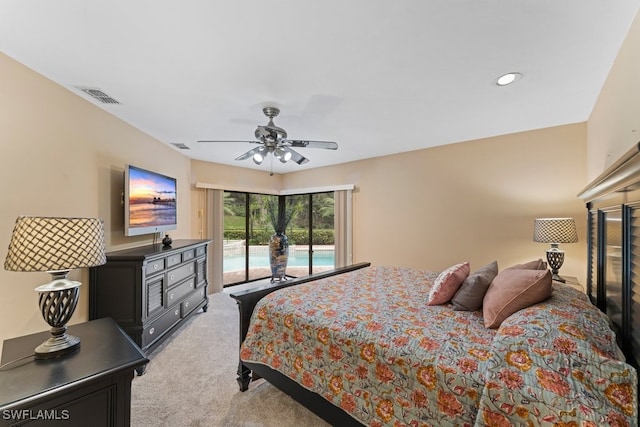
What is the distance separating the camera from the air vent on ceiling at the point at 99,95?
7.51 ft

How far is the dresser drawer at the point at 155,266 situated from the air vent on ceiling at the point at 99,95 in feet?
5.32

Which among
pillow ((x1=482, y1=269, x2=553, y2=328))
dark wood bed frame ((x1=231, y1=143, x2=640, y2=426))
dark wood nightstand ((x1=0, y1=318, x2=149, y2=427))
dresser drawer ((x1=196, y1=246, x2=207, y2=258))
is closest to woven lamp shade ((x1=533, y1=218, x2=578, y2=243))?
dark wood bed frame ((x1=231, y1=143, x2=640, y2=426))

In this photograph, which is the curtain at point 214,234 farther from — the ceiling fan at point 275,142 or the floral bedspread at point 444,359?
the floral bedspread at point 444,359

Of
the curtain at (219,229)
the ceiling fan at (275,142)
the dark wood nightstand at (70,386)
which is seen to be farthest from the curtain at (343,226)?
the dark wood nightstand at (70,386)

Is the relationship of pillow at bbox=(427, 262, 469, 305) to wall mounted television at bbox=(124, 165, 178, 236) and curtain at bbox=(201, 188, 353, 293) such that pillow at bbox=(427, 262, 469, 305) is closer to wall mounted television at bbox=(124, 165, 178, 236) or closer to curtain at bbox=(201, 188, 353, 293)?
curtain at bbox=(201, 188, 353, 293)

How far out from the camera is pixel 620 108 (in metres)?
1.74

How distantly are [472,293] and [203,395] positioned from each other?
2.25 m

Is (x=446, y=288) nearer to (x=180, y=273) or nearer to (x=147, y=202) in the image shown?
(x=180, y=273)

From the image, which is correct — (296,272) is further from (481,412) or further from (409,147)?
(481,412)

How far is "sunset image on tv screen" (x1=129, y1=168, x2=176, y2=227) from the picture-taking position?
294cm

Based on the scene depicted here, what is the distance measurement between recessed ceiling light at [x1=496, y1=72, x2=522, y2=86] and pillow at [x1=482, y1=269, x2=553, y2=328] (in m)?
1.47

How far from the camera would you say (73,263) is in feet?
4.18

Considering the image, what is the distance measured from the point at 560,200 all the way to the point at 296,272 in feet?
16.0

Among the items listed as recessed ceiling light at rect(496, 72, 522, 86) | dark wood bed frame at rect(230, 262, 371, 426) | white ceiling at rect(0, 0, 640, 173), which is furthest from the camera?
recessed ceiling light at rect(496, 72, 522, 86)
